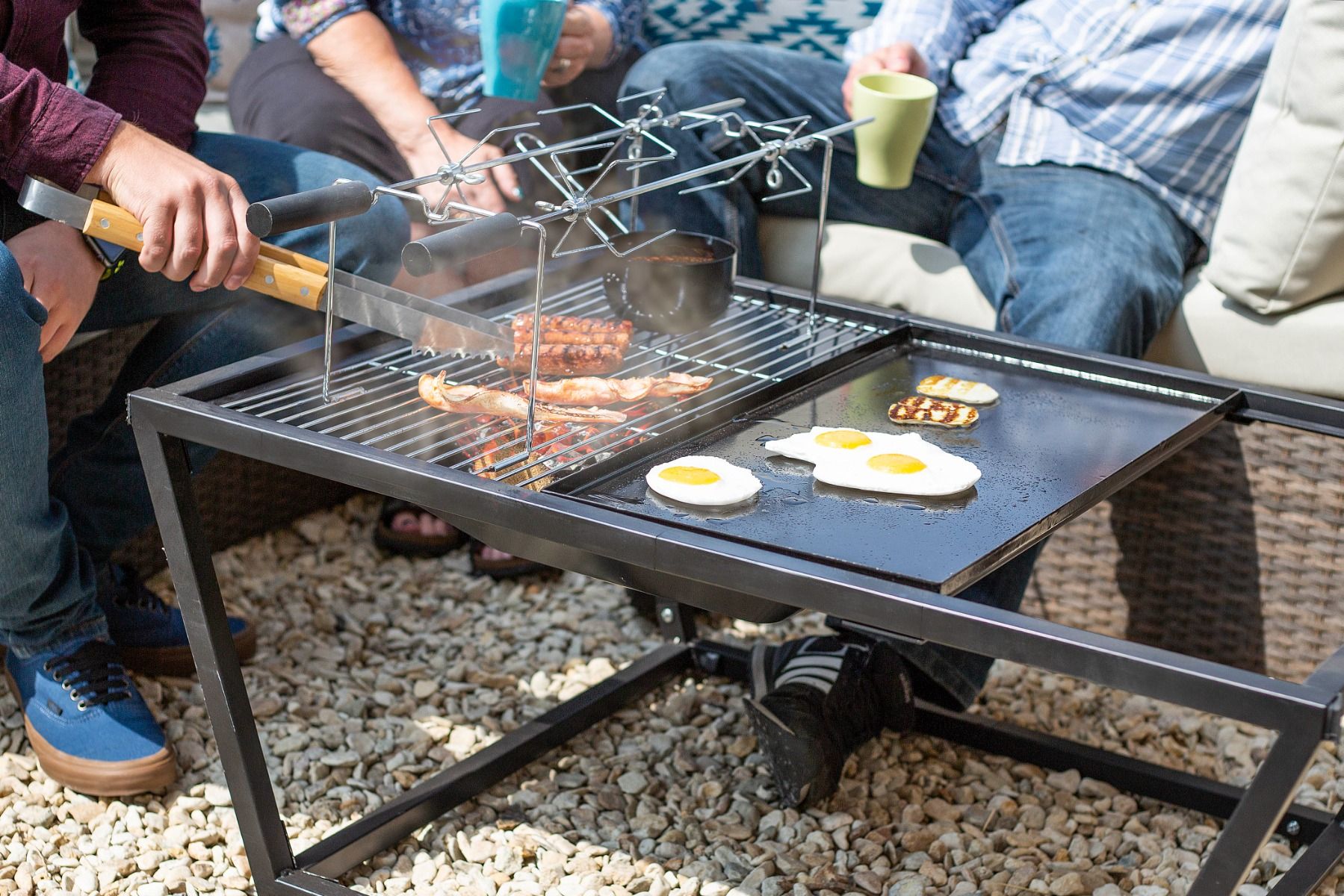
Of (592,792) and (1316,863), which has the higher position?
(1316,863)

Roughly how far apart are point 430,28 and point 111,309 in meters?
1.01

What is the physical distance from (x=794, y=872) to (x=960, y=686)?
378 millimetres

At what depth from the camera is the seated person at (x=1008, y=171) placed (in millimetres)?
2039

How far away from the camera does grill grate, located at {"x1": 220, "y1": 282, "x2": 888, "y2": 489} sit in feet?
5.04

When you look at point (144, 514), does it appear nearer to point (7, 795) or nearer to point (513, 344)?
point (7, 795)

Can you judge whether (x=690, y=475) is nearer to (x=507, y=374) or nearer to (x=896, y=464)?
(x=896, y=464)

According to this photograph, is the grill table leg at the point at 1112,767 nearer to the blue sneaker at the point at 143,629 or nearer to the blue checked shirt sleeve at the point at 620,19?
the blue sneaker at the point at 143,629

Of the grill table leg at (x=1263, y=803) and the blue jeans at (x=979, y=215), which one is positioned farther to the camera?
the blue jeans at (x=979, y=215)

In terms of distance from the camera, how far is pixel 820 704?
78.1 inches

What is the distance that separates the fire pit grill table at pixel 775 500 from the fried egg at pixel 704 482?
2 cm

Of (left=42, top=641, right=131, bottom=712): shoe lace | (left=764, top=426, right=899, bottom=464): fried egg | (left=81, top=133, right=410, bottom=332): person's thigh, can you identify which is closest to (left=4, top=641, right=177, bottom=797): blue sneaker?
(left=42, top=641, right=131, bottom=712): shoe lace

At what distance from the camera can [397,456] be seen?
1431 mm

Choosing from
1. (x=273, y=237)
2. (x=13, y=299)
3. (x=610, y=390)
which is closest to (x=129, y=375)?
(x=273, y=237)

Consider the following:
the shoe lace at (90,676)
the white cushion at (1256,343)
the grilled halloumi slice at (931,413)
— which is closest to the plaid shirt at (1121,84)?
the white cushion at (1256,343)
